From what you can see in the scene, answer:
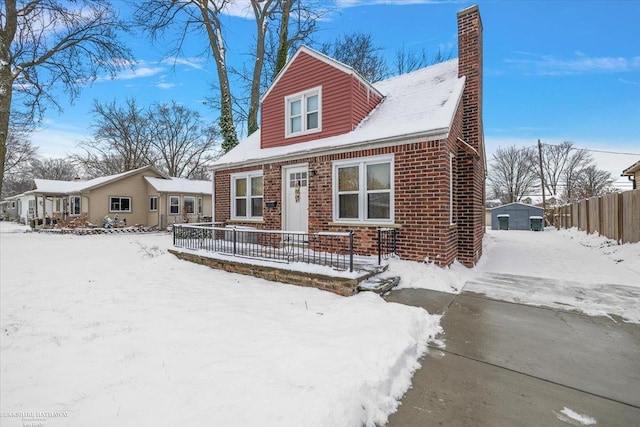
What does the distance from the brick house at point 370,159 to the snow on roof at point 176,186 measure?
15.0 metres

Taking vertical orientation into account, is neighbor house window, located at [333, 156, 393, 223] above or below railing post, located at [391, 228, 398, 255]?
above

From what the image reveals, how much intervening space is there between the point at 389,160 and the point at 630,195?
27.6 feet

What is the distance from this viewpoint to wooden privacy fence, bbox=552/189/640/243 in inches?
356

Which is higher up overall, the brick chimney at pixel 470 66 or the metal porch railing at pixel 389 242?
the brick chimney at pixel 470 66

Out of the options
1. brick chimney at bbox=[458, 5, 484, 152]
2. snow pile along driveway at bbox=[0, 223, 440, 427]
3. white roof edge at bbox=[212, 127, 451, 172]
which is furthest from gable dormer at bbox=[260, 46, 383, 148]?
snow pile along driveway at bbox=[0, 223, 440, 427]

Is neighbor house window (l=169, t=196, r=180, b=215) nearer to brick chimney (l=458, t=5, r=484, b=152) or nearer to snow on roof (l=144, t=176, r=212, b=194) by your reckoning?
snow on roof (l=144, t=176, r=212, b=194)

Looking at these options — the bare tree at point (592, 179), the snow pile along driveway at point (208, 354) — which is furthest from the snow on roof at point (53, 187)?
the bare tree at point (592, 179)

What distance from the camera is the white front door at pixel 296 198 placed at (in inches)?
348

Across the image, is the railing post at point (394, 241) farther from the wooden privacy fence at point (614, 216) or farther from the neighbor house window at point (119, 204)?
the neighbor house window at point (119, 204)

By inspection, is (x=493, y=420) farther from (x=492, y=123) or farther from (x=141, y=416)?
(x=492, y=123)

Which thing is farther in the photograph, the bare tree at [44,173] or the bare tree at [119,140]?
the bare tree at [44,173]

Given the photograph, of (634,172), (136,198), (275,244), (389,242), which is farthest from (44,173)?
(634,172)

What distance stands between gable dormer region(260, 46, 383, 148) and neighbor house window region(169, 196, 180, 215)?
667 inches

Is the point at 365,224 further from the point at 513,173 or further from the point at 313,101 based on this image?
the point at 513,173
